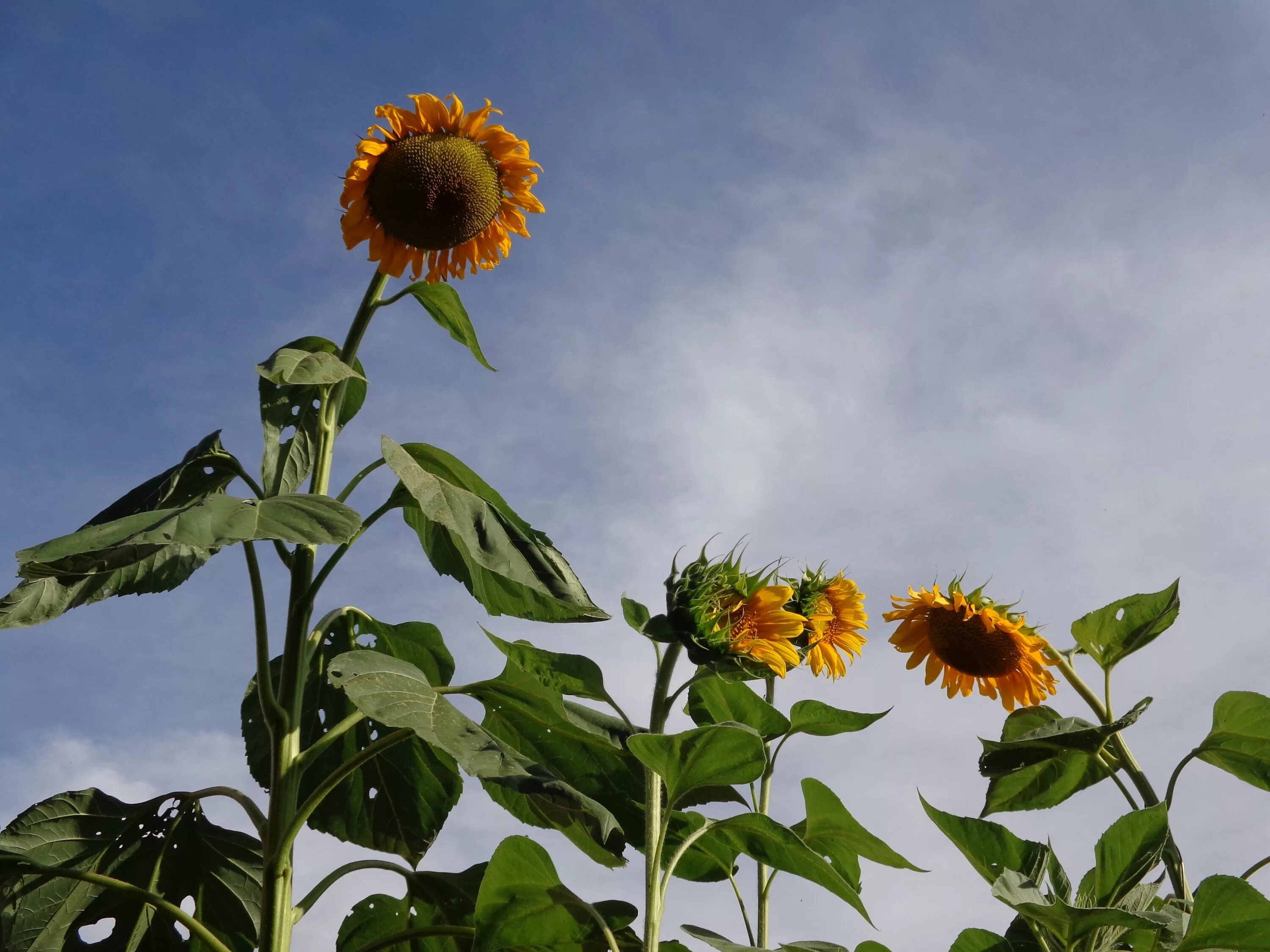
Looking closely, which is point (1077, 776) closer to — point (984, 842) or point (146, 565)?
point (984, 842)

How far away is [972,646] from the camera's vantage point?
2.79 metres

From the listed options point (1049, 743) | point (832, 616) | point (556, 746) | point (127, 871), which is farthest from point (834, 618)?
point (127, 871)

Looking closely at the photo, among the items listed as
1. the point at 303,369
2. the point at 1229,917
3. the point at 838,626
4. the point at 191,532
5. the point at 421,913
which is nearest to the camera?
the point at 191,532

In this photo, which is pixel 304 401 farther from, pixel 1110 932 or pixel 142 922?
pixel 1110 932

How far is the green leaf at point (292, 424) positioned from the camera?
2.03 meters

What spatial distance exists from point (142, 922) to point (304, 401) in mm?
986

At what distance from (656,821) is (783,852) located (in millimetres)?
220

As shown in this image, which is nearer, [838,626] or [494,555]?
[494,555]

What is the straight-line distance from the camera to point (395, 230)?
7.60ft

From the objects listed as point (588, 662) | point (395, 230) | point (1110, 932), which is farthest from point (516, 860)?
point (395, 230)

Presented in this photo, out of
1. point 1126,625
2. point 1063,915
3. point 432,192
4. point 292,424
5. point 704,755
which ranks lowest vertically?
point 1063,915

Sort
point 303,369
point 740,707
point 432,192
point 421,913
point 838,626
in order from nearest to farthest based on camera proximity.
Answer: point 303,369 → point 740,707 → point 421,913 → point 432,192 → point 838,626

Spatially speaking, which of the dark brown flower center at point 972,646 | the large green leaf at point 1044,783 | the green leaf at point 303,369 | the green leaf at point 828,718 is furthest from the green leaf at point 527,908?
the dark brown flower center at point 972,646

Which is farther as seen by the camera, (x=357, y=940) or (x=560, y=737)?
(x=357, y=940)
